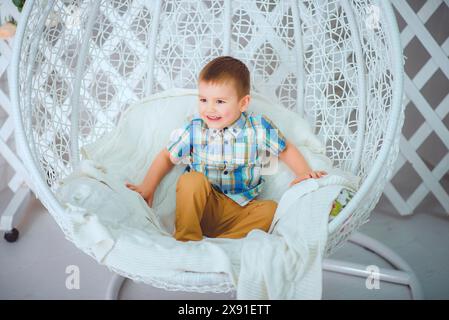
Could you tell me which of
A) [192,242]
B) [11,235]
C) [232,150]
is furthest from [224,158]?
[11,235]

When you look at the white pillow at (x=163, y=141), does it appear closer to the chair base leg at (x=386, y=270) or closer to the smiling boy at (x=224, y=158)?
the smiling boy at (x=224, y=158)

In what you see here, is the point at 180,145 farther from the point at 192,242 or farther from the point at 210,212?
the point at 192,242

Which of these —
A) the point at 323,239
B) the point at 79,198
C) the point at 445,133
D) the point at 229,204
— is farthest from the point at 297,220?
the point at 445,133

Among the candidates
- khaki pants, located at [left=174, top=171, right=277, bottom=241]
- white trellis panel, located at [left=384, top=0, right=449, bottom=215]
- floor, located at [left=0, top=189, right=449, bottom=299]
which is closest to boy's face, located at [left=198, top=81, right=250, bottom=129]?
khaki pants, located at [left=174, top=171, right=277, bottom=241]

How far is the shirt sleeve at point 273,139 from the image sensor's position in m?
1.19

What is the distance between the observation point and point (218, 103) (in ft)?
3.67

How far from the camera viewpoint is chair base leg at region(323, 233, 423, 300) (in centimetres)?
125

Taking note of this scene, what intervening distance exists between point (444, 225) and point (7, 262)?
1.42 metres

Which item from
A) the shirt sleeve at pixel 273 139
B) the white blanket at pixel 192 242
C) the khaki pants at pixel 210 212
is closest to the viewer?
the white blanket at pixel 192 242

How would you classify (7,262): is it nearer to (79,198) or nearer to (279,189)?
(79,198)

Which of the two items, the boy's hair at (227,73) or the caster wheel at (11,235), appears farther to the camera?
the caster wheel at (11,235)

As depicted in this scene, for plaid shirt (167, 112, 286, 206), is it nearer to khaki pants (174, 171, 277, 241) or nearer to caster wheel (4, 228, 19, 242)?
khaki pants (174, 171, 277, 241)

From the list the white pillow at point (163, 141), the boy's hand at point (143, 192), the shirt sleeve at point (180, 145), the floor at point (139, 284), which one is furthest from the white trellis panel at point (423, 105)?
the boy's hand at point (143, 192)

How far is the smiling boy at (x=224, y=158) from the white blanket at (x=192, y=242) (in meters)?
0.05
